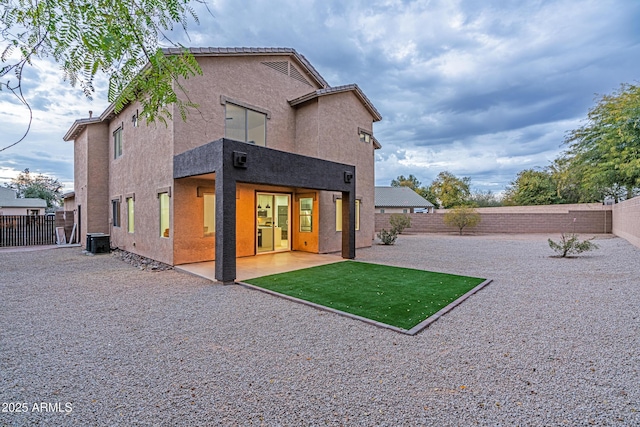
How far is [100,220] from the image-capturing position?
592 inches

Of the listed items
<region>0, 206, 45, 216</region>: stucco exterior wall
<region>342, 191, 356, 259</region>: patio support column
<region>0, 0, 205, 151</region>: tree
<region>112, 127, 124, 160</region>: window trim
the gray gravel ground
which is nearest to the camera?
<region>0, 0, 205, 151</region>: tree

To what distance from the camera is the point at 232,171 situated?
737cm

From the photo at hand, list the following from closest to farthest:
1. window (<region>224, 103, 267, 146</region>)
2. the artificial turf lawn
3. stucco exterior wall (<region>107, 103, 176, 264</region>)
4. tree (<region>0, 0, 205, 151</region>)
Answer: tree (<region>0, 0, 205, 151</region>) → the artificial turf lawn → stucco exterior wall (<region>107, 103, 176, 264</region>) → window (<region>224, 103, 267, 146</region>)

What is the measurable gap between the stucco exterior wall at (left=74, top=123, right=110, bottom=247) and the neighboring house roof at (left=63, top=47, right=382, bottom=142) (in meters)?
0.62

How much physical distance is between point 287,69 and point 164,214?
7.33 m

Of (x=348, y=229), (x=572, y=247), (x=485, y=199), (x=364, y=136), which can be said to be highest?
(x=364, y=136)

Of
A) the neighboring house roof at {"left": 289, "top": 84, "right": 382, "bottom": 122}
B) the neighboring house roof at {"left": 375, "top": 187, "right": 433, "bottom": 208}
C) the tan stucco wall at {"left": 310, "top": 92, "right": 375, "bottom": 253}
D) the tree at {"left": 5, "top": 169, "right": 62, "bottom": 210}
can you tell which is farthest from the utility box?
the tree at {"left": 5, "top": 169, "right": 62, "bottom": 210}

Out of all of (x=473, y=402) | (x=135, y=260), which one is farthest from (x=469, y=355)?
(x=135, y=260)

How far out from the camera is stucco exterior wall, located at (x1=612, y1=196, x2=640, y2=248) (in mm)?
13716

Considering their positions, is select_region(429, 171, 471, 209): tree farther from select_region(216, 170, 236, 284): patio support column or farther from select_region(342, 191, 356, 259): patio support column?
select_region(216, 170, 236, 284): patio support column

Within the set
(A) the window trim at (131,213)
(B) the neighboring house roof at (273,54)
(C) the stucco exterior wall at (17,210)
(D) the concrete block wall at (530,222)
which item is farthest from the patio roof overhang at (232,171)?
(C) the stucco exterior wall at (17,210)

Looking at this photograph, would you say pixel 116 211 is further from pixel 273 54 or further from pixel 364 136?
pixel 364 136

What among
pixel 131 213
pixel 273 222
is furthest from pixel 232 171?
pixel 131 213

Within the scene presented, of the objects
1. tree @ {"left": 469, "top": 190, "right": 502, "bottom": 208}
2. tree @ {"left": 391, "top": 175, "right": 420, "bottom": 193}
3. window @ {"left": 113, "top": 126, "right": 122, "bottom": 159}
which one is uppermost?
tree @ {"left": 391, "top": 175, "right": 420, "bottom": 193}
